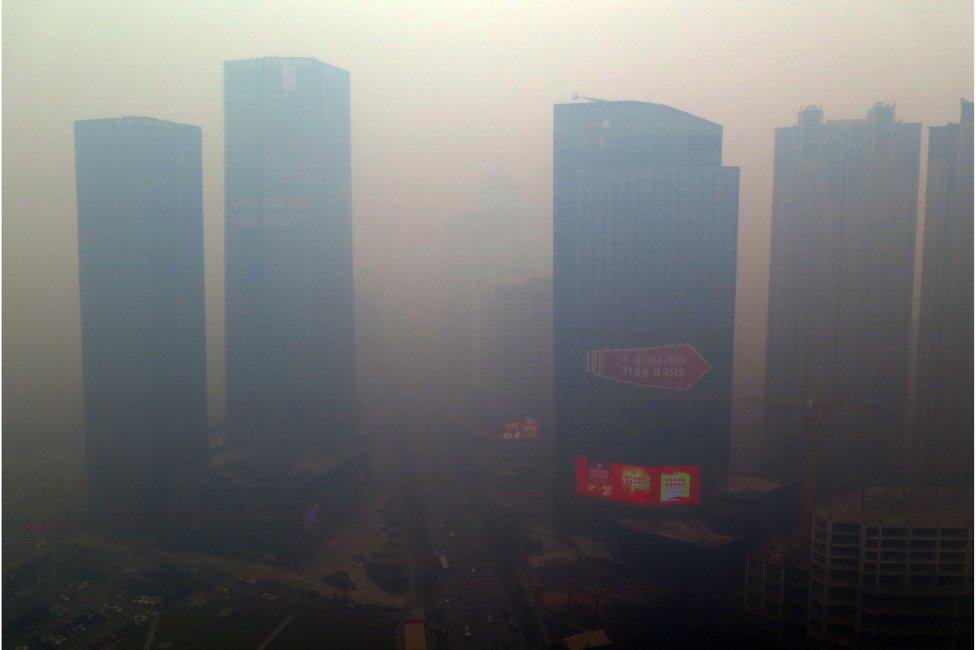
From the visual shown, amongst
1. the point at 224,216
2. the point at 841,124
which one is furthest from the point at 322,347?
the point at 841,124

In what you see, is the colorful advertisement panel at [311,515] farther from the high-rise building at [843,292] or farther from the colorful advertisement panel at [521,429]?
the high-rise building at [843,292]

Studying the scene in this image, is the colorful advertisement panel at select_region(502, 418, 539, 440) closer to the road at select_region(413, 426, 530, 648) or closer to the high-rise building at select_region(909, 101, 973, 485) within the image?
the road at select_region(413, 426, 530, 648)

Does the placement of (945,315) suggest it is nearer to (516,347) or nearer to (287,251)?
(516,347)

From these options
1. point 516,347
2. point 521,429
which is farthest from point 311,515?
point 516,347

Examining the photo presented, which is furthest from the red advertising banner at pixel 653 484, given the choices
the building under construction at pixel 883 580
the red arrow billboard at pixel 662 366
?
the building under construction at pixel 883 580

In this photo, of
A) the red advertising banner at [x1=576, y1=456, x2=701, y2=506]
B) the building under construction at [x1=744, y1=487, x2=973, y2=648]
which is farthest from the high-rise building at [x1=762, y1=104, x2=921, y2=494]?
the building under construction at [x1=744, y1=487, x2=973, y2=648]

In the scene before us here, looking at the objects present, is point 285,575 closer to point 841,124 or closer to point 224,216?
point 224,216
